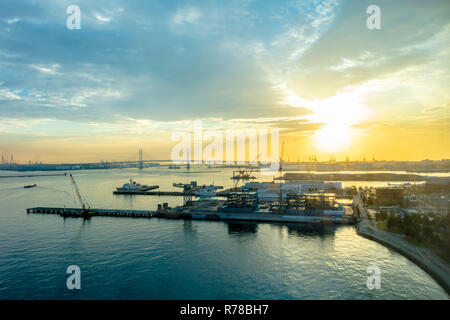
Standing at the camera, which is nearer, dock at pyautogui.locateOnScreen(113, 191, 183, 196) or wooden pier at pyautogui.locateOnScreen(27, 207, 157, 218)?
wooden pier at pyautogui.locateOnScreen(27, 207, 157, 218)

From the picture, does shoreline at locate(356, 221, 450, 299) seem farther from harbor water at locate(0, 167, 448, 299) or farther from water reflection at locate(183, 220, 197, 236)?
water reflection at locate(183, 220, 197, 236)

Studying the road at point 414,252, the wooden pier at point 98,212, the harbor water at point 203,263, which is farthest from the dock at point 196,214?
the road at point 414,252

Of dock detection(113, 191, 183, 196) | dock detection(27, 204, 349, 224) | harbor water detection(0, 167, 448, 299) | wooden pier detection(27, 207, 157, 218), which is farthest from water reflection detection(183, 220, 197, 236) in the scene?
dock detection(113, 191, 183, 196)

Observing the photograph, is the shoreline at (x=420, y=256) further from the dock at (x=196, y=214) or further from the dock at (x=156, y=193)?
the dock at (x=156, y=193)

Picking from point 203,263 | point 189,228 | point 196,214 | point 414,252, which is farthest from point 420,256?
point 196,214

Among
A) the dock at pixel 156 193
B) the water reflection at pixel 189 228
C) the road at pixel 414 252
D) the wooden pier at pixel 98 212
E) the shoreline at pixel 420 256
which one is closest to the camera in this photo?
the shoreline at pixel 420 256
